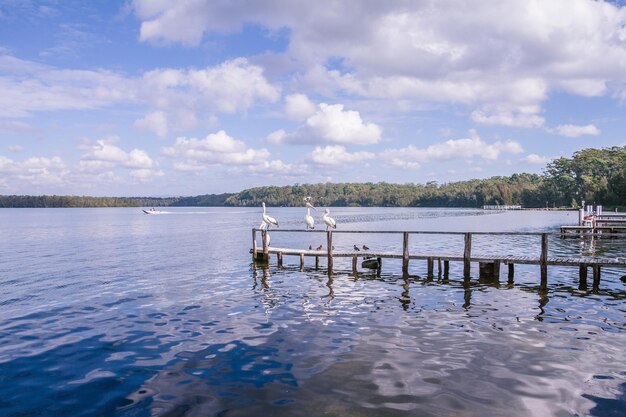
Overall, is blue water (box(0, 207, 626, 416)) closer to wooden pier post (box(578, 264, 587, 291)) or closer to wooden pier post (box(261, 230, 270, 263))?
wooden pier post (box(578, 264, 587, 291))

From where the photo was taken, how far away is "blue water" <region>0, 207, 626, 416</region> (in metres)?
9.69

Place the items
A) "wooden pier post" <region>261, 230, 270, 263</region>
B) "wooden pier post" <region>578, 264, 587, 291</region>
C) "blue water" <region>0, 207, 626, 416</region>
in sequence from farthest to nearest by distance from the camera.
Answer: "wooden pier post" <region>261, 230, 270, 263</region>, "wooden pier post" <region>578, 264, 587, 291</region>, "blue water" <region>0, 207, 626, 416</region>

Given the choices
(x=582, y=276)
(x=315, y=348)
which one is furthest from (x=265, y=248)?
(x=582, y=276)

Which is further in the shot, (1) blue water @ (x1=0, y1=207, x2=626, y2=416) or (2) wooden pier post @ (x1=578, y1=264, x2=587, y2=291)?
(2) wooden pier post @ (x1=578, y1=264, x2=587, y2=291)

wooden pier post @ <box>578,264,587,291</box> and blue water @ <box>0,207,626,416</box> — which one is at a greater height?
wooden pier post @ <box>578,264,587,291</box>

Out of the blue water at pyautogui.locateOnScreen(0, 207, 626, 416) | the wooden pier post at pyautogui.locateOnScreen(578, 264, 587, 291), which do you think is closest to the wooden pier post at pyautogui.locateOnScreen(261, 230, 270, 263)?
the blue water at pyautogui.locateOnScreen(0, 207, 626, 416)

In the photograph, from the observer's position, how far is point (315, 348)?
12914 millimetres

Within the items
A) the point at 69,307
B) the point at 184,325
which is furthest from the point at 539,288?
the point at 69,307

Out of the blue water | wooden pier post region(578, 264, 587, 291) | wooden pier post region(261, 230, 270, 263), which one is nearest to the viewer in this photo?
the blue water

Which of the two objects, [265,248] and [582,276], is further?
[265,248]

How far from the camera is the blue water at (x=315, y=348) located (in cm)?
969

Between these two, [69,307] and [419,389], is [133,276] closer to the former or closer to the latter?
[69,307]

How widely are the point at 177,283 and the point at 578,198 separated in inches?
6633

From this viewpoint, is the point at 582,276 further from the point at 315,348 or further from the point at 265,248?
the point at 265,248
